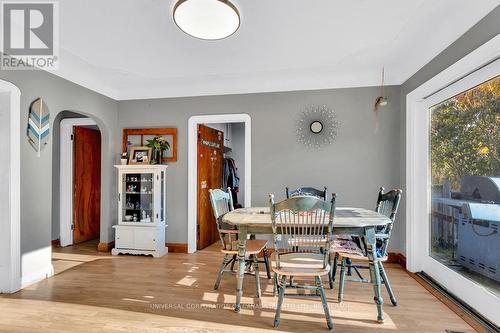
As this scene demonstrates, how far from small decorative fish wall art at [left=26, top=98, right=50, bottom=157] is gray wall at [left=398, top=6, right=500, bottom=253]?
4173 millimetres

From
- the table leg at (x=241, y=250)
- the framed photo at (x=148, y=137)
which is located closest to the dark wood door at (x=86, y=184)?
the framed photo at (x=148, y=137)

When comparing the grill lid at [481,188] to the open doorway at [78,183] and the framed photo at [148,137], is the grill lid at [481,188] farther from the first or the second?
the open doorway at [78,183]

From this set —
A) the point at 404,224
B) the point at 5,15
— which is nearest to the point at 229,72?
the point at 5,15

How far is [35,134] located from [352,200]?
3.89 metres

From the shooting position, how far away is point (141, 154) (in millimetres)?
4148

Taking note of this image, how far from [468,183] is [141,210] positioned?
3.99 metres

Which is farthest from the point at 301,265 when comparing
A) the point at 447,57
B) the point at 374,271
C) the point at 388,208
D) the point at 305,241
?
the point at 447,57

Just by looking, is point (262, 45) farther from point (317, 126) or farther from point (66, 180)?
point (66, 180)

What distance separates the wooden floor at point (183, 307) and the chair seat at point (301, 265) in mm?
443

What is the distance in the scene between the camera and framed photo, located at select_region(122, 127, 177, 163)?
Result: 4180mm

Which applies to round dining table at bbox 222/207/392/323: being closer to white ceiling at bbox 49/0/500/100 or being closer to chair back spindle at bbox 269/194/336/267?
chair back spindle at bbox 269/194/336/267

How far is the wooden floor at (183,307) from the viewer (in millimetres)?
2088

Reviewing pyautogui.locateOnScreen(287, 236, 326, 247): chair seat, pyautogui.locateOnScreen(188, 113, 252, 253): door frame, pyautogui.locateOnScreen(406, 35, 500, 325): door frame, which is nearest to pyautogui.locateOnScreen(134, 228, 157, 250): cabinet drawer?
pyautogui.locateOnScreen(188, 113, 252, 253): door frame

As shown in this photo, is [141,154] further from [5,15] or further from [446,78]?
[446,78]
